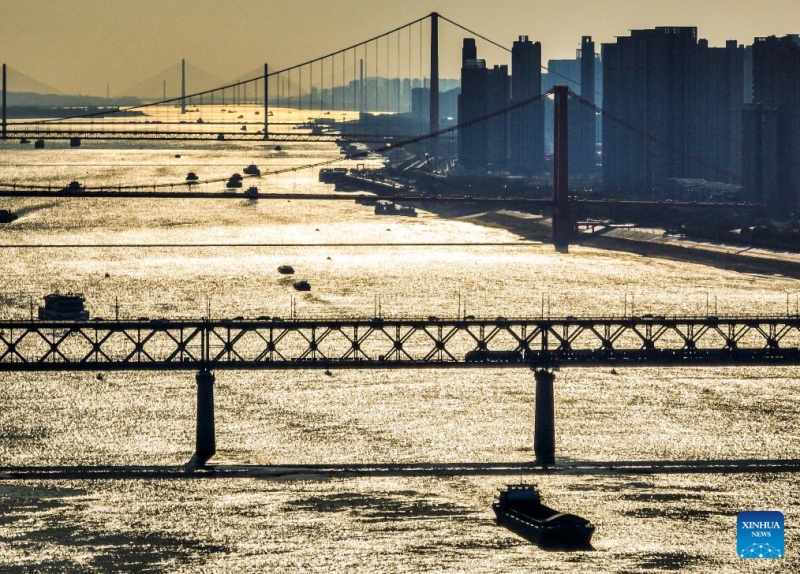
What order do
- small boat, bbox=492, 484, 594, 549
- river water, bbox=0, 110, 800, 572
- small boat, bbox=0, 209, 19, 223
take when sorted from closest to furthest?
river water, bbox=0, 110, 800, 572 < small boat, bbox=492, 484, 594, 549 < small boat, bbox=0, 209, 19, 223

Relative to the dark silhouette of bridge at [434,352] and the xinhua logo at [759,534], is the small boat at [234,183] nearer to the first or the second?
the dark silhouette of bridge at [434,352]

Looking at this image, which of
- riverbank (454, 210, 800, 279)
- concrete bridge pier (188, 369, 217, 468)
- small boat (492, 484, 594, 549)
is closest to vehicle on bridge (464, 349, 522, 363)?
concrete bridge pier (188, 369, 217, 468)

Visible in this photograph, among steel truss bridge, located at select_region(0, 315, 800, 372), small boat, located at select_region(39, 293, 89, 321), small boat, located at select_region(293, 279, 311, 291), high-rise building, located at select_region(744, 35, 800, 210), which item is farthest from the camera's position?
high-rise building, located at select_region(744, 35, 800, 210)

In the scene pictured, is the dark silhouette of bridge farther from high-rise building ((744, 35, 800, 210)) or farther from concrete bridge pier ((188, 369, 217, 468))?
high-rise building ((744, 35, 800, 210))

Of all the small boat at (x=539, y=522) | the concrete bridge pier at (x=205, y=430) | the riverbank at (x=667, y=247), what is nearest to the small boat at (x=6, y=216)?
the riverbank at (x=667, y=247)

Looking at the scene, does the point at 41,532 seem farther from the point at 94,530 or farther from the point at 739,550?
the point at 739,550

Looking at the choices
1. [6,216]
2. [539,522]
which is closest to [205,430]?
[539,522]
